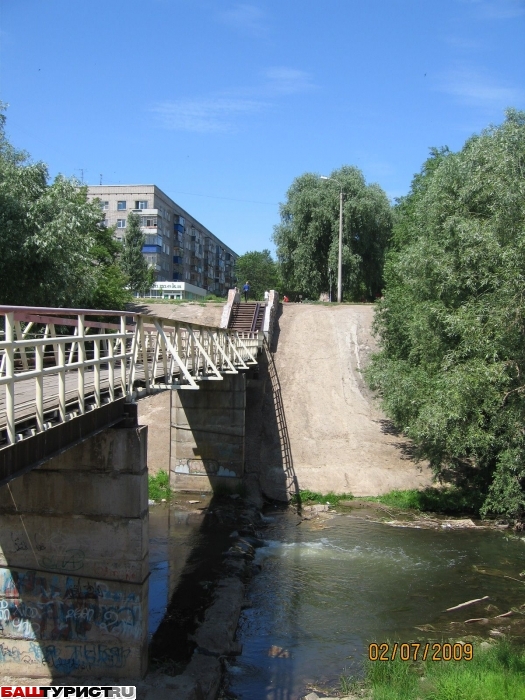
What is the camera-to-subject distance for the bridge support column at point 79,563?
33.7ft

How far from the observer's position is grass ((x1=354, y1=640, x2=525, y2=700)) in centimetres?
988

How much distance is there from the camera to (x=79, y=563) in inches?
409

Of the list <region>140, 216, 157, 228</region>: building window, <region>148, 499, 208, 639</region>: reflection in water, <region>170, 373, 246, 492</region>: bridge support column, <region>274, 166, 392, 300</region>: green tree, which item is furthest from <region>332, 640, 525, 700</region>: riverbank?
<region>140, 216, 157, 228</region>: building window

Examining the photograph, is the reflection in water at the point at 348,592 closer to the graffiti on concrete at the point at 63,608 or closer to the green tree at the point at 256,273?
the graffiti on concrete at the point at 63,608

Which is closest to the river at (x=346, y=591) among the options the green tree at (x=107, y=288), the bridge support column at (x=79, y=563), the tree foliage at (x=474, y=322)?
the bridge support column at (x=79, y=563)

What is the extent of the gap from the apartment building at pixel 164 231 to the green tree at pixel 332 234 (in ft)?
68.0

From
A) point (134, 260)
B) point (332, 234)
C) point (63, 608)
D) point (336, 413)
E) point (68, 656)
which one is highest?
point (332, 234)

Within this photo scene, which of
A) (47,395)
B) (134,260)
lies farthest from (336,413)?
(134,260)

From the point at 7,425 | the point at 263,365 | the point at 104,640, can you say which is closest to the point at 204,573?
the point at 104,640

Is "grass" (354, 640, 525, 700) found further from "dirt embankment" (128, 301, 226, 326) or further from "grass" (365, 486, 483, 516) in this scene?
"dirt embankment" (128, 301, 226, 326)

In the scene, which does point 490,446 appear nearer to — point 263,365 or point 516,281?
point 516,281

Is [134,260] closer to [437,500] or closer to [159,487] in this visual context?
[159,487]
